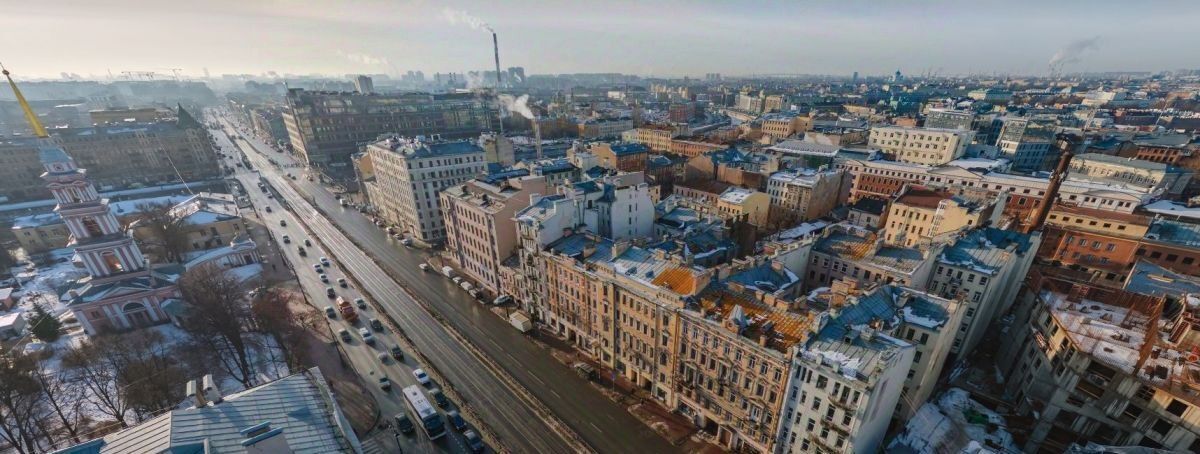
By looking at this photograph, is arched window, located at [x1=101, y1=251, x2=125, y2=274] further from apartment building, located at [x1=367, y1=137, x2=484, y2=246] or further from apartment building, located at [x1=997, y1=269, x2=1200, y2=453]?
apartment building, located at [x1=997, y1=269, x2=1200, y2=453]

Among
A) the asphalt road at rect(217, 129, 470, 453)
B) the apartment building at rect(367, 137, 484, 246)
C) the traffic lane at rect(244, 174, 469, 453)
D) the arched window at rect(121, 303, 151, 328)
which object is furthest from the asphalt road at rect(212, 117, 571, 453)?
the arched window at rect(121, 303, 151, 328)

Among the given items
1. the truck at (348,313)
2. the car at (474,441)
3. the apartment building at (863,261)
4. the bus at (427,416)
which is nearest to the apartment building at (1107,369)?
the apartment building at (863,261)

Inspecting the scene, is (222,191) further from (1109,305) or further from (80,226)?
(1109,305)

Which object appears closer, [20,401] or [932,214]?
[20,401]

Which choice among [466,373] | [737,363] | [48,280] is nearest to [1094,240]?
[737,363]

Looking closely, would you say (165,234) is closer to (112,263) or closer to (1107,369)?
(112,263)

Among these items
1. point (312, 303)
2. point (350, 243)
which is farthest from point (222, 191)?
point (312, 303)
